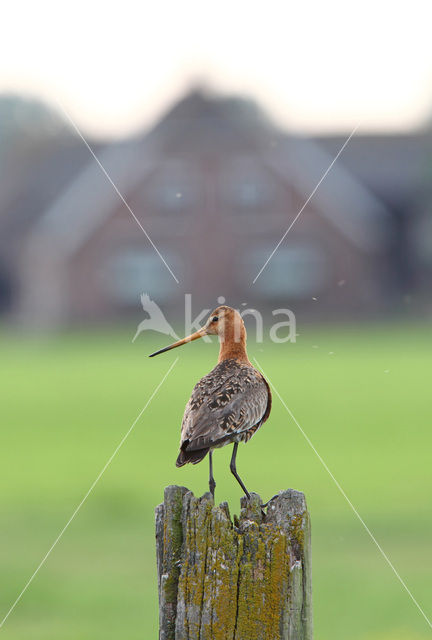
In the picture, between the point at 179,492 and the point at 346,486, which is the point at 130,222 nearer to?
the point at 346,486

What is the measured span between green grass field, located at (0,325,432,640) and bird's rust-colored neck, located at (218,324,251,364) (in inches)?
171

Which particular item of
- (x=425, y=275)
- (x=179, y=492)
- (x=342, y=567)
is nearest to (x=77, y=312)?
(x=425, y=275)

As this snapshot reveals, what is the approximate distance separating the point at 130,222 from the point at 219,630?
53595 mm

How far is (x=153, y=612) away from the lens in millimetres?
11109

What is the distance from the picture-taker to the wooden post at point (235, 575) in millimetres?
4148

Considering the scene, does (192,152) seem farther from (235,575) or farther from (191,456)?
(235,575)

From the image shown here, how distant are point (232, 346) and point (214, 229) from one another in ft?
164

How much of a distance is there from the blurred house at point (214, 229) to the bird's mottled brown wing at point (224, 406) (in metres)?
47.6

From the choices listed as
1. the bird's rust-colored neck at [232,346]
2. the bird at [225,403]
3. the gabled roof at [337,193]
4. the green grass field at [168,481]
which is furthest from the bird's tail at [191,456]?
the gabled roof at [337,193]

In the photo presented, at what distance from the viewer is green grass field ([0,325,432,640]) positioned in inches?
457
